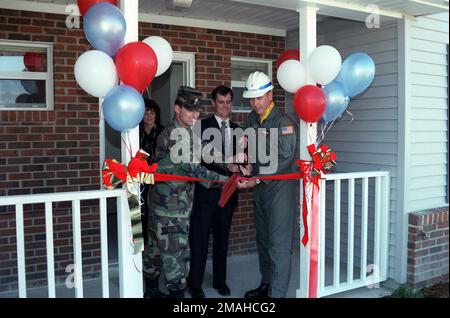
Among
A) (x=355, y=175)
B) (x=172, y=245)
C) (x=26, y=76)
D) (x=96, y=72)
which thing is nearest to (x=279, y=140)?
(x=355, y=175)

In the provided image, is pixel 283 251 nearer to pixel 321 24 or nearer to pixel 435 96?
pixel 435 96

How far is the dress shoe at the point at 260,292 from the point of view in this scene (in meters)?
4.14

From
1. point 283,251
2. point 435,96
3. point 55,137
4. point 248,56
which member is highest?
point 248,56

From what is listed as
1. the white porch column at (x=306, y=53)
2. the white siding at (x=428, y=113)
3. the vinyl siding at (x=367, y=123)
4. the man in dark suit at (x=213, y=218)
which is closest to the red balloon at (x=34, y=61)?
the man in dark suit at (x=213, y=218)

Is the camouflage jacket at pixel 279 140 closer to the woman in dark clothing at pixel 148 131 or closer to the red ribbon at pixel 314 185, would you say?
the red ribbon at pixel 314 185

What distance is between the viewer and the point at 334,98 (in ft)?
12.3

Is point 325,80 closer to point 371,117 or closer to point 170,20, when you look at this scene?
point 371,117

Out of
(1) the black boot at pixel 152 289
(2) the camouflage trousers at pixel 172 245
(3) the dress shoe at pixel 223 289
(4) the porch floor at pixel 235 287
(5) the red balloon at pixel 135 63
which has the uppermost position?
(5) the red balloon at pixel 135 63

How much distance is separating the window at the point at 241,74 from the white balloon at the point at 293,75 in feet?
5.87

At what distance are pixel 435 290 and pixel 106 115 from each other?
371 cm

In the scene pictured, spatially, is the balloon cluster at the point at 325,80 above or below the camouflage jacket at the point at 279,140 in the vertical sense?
above

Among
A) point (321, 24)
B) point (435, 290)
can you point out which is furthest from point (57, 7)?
point (435, 290)

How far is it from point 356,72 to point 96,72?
201 cm

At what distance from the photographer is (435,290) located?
4.71 meters
